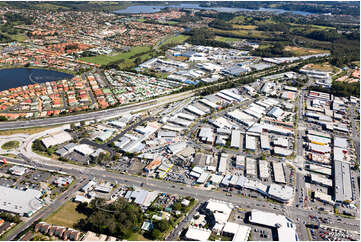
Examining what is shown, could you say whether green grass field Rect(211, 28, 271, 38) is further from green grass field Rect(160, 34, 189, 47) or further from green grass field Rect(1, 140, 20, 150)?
green grass field Rect(1, 140, 20, 150)

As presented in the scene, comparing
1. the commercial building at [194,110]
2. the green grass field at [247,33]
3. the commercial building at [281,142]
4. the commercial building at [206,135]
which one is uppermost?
the green grass field at [247,33]

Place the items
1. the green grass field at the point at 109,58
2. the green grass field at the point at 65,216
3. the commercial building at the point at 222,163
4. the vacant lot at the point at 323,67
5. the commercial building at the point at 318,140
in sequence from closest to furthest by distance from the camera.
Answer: the green grass field at the point at 65,216, the commercial building at the point at 222,163, the commercial building at the point at 318,140, the vacant lot at the point at 323,67, the green grass field at the point at 109,58

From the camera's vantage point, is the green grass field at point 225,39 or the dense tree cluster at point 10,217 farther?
the green grass field at point 225,39

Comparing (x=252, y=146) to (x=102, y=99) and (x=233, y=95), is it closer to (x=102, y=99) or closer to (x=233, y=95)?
(x=233, y=95)

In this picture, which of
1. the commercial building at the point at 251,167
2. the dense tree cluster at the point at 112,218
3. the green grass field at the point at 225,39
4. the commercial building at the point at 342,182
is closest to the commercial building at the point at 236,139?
the commercial building at the point at 251,167

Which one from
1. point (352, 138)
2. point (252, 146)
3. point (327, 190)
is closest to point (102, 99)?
point (252, 146)

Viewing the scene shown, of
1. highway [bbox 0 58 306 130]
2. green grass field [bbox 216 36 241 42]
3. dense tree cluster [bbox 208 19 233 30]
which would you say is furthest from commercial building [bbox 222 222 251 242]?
dense tree cluster [bbox 208 19 233 30]

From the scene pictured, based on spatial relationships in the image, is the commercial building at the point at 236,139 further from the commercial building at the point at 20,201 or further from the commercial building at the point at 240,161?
the commercial building at the point at 20,201
